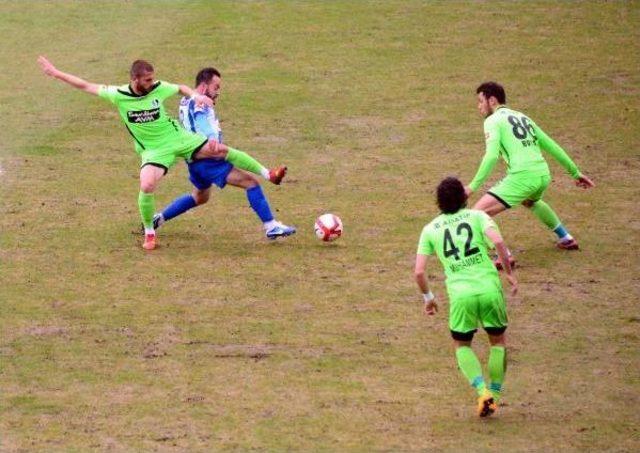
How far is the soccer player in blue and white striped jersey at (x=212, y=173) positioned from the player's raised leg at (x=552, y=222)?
2936 mm

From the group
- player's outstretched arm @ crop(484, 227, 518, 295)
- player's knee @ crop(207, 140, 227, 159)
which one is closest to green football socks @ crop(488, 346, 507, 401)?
player's outstretched arm @ crop(484, 227, 518, 295)

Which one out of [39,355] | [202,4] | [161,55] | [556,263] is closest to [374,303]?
[556,263]

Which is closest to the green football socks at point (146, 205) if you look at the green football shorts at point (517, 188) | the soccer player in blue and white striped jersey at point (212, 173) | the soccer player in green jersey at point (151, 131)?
the soccer player in green jersey at point (151, 131)

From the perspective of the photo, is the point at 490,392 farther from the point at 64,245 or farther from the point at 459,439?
the point at 64,245

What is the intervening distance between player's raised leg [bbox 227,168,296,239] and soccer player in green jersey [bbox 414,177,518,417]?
4.80 metres

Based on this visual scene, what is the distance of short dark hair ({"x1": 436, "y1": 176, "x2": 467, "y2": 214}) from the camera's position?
41.1ft

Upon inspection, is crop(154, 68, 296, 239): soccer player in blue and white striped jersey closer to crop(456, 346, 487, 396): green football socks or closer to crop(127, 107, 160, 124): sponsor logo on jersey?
crop(127, 107, 160, 124): sponsor logo on jersey

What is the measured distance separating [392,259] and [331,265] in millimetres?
776

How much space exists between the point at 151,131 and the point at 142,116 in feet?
0.71

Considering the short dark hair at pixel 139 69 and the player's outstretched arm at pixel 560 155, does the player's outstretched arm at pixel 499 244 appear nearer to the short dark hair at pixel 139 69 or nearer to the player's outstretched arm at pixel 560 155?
the player's outstretched arm at pixel 560 155

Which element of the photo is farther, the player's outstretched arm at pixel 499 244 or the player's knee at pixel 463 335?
the player's knee at pixel 463 335

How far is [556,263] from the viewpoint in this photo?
1675cm

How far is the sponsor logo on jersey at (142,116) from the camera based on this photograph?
55.1 ft

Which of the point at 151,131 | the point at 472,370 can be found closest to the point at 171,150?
the point at 151,131
